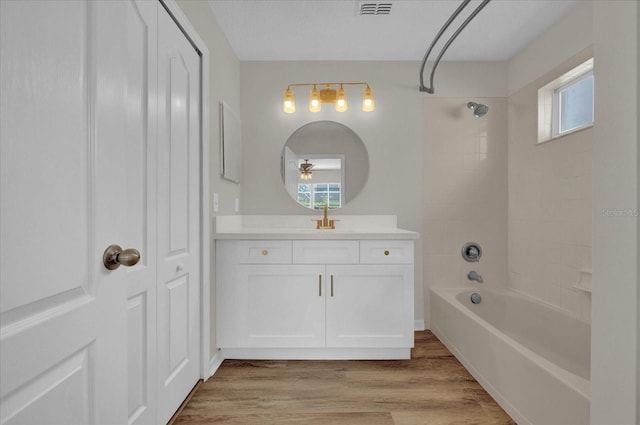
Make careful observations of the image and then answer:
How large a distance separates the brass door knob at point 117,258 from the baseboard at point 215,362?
5.12 feet

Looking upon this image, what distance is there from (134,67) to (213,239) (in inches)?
44.8

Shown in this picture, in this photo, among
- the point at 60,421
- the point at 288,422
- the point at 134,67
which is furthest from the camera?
the point at 288,422

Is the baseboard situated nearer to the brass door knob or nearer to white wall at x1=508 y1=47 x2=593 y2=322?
the brass door knob

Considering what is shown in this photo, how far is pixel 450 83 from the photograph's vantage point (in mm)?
2932

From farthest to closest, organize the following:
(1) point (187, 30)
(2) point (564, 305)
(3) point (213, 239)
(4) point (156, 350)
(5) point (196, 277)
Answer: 1. (2) point (564, 305)
2. (3) point (213, 239)
3. (5) point (196, 277)
4. (1) point (187, 30)
5. (4) point (156, 350)

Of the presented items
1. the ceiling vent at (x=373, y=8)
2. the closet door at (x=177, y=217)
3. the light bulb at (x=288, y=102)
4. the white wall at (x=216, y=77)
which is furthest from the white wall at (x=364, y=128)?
the closet door at (x=177, y=217)

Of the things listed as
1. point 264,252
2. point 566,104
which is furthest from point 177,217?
point 566,104

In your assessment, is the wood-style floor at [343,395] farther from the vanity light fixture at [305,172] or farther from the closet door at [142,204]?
the vanity light fixture at [305,172]

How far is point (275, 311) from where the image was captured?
2217 millimetres

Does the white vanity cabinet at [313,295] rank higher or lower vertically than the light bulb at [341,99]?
lower

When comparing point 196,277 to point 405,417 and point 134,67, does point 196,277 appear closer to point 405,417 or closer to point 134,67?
point 134,67

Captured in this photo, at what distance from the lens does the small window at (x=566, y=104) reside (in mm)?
2229

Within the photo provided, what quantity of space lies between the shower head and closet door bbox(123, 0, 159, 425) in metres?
2.35

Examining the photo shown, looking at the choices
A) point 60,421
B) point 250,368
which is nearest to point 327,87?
point 250,368
